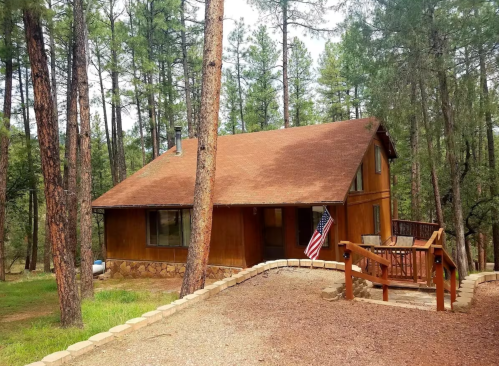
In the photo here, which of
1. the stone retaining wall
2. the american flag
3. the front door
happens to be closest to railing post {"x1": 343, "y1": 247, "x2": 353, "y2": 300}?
the stone retaining wall

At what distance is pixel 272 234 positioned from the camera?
12633mm

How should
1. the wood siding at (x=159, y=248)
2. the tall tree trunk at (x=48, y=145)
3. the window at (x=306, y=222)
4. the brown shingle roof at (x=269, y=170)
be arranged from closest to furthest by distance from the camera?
1. the tall tree trunk at (x=48, y=145)
2. the brown shingle roof at (x=269, y=170)
3. the window at (x=306, y=222)
4. the wood siding at (x=159, y=248)

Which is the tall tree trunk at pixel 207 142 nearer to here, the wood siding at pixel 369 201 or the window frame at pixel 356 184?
the wood siding at pixel 369 201

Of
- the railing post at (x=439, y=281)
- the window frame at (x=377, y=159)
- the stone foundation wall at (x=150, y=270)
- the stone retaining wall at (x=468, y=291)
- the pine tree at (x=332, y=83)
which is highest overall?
the pine tree at (x=332, y=83)

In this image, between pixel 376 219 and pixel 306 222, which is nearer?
pixel 306 222

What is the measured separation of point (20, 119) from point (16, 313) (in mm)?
16734

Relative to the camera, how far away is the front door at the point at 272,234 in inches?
488

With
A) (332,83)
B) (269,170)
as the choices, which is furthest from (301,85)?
(269,170)

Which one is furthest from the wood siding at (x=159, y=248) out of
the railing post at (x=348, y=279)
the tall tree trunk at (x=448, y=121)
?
the tall tree trunk at (x=448, y=121)

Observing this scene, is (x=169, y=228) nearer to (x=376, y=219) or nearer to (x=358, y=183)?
(x=358, y=183)

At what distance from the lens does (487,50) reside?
31.7ft

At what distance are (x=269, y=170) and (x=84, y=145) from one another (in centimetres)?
608

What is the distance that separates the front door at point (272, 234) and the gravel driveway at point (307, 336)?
6.42m

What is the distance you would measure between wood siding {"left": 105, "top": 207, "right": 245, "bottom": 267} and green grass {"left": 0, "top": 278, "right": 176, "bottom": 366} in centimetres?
234
